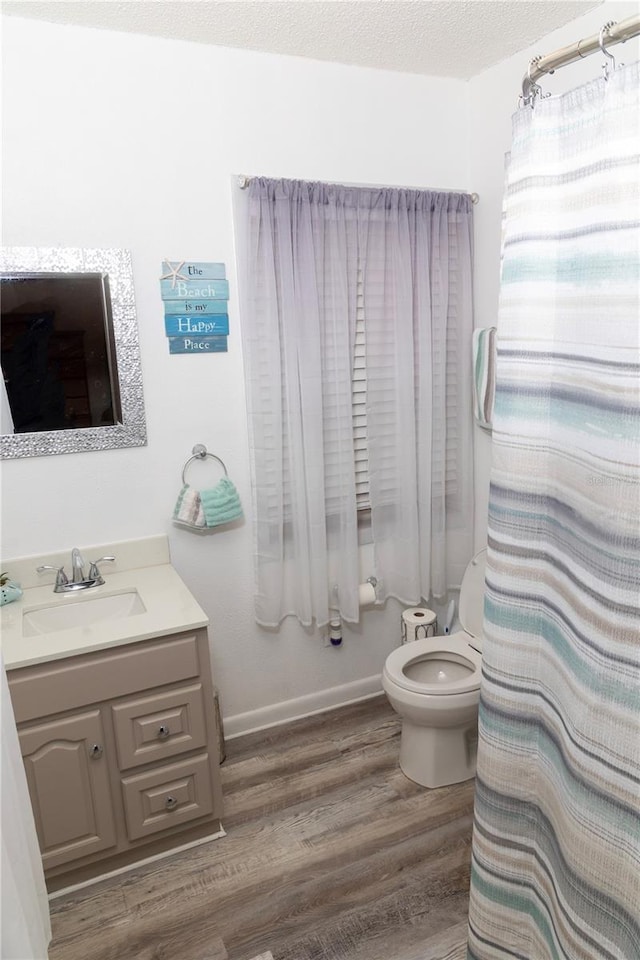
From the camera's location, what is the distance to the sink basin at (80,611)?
2.07m

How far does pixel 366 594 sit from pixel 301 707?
0.57m

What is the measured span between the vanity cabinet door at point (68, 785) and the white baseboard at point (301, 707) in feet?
2.67

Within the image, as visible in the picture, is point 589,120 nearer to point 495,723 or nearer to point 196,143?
point 495,723

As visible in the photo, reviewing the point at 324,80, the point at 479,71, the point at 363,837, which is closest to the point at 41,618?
the point at 363,837

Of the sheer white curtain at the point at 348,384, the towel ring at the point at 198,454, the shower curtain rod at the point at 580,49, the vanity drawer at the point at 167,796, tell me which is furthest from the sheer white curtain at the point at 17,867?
the sheer white curtain at the point at 348,384

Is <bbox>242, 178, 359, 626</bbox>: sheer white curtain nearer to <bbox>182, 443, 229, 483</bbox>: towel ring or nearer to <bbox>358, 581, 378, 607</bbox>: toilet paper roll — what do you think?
<bbox>358, 581, 378, 607</bbox>: toilet paper roll

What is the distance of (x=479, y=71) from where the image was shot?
8.30 ft

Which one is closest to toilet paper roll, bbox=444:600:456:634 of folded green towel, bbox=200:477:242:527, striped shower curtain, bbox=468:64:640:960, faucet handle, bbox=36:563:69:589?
folded green towel, bbox=200:477:242:527

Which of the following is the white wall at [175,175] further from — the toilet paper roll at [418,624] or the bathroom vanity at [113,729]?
the toilet paper roll at [418,624]

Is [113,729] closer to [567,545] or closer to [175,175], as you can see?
[567,545]

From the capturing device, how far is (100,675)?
71.9 inches

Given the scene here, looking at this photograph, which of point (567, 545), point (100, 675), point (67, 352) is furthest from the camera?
point (67, 352)

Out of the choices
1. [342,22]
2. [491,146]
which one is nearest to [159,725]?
[342,22]

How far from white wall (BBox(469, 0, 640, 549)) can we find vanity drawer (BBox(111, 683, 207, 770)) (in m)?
1.49
